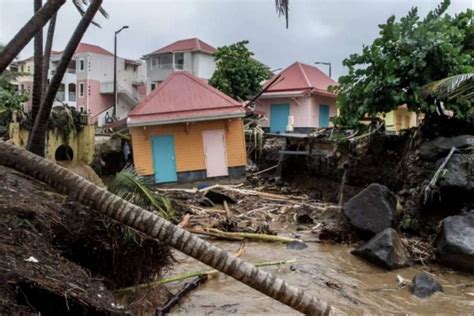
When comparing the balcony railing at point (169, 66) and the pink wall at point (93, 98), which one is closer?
the balcony railing at point (169, 66)

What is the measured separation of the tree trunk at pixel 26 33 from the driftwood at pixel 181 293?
142 inches

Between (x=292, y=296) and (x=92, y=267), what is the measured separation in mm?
2983

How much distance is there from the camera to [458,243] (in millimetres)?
9352

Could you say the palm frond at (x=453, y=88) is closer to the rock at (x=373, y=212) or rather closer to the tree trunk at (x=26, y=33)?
the rock at (x=373, y=212)

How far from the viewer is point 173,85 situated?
22109 mm

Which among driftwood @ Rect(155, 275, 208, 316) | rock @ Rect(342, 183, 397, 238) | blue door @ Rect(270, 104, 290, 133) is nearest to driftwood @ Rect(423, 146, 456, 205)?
rock @ Rect(342, 183, 397, 238)

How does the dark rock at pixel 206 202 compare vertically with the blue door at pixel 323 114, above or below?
below

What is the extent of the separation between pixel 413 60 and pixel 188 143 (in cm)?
1142

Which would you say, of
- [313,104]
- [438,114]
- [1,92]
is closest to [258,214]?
[438,114]

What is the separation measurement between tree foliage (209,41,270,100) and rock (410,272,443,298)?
20092 millimetres

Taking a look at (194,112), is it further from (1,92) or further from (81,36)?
(81,36)

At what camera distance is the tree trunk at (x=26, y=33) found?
4.95m

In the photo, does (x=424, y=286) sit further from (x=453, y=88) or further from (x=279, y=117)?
(x=279, y=117)

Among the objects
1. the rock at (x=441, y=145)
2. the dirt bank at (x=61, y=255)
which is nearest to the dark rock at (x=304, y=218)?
the rock at (x=441, y=145)
